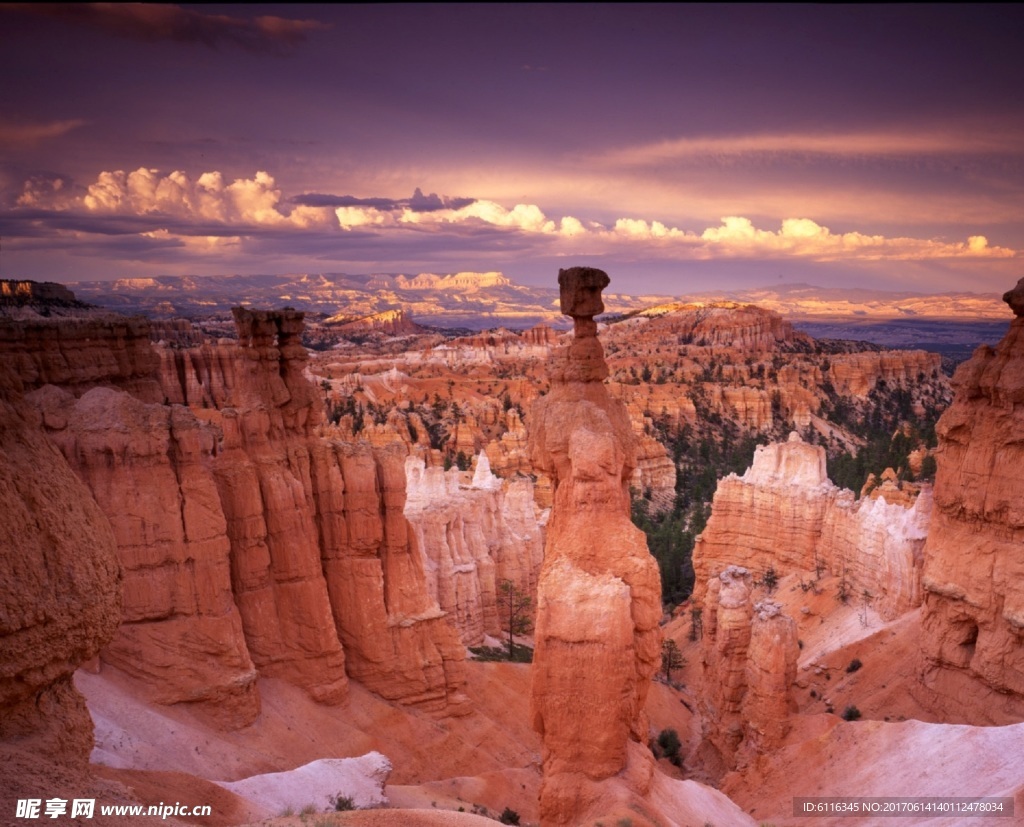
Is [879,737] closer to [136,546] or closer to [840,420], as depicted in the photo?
[136,546]

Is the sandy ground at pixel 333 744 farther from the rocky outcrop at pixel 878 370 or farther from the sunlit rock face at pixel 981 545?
the rocky outcrop at pixel 878 370

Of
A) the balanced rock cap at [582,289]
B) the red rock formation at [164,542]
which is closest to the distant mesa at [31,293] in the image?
the red rock formation at [164,542]

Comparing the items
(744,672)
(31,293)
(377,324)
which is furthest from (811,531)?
(377,324)

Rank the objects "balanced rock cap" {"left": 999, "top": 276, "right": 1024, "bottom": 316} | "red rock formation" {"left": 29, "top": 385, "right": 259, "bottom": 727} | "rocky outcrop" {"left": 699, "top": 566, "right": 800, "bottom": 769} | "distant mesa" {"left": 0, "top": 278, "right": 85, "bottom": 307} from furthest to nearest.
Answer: "distant mesa" {"left": 0, "top": 278, "right": 85, "bottom": 307}, "rocky outcrop" {"left": 699, "top": 566, "right": 800, "bottom": 769}, "balanced rock cap" {"left": 999, "top": 276, "right": 1024, "bottom": 316}, "red rock formation" {"left": 29, "top": 385, "right": 259, "bottom": 727}

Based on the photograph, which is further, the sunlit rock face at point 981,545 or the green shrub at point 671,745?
the green shrub at point 671,745

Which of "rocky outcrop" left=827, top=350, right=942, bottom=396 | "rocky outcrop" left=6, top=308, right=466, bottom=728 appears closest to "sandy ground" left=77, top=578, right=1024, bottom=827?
"rocky outcrop" left=6, top=308, right=466, bottom=728

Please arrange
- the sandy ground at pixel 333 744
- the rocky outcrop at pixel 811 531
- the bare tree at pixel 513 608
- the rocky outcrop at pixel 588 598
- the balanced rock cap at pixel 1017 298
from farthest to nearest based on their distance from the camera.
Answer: the bare tree at pixel 513 608
the rocky outcrop at pixel 811 531
the balanced rock cap at pixel 1017 298
the rocky outcrop at pixel 588 598
the sandy ground at pixel 333 744

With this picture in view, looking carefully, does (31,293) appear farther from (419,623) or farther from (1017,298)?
(1017,298)

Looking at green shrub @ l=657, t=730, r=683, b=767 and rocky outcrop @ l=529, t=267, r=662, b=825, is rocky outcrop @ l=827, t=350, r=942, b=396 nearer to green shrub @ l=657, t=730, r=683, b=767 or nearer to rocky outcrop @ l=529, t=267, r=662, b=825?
green shrub @ l=657, t=730, r=683, b=767
